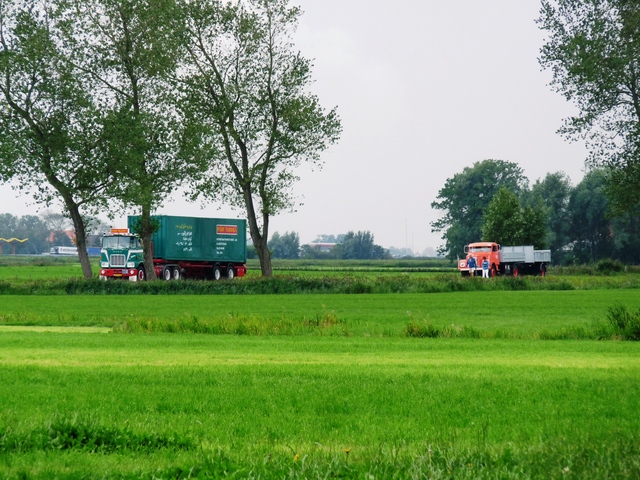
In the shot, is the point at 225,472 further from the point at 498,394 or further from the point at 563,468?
the point at 498,394

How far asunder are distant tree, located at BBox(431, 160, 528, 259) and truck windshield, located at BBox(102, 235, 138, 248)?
267ft

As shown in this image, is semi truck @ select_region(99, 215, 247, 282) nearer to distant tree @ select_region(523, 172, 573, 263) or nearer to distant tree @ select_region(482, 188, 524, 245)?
distant tree @ select_region(482, 188, 524, 245)

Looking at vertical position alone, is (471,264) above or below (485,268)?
above

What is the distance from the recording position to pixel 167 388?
13.9 m

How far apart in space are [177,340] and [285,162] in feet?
149

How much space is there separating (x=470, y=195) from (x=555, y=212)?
1316cm

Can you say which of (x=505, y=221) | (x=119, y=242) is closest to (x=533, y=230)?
(x=505, y=221)

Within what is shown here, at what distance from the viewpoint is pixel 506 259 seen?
8700 cm

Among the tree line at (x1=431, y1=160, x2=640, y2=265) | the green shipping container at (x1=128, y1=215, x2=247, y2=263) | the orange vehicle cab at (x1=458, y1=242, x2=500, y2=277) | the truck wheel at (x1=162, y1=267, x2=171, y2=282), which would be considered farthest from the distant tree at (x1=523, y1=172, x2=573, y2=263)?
the truck wheel at (x1=162, y1=267, x2=171, y2=282)

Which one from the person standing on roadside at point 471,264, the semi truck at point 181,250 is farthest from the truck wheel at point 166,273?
the person standing on roadside at point 471,264

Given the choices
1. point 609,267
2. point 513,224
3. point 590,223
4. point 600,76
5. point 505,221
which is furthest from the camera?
point 590,223

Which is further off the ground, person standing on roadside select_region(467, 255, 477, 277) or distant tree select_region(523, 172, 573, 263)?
distant tree select_region(523, 172, 573, 263)

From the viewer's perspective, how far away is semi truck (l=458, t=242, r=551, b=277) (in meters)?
82.9

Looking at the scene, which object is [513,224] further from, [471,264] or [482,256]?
[471,264]
